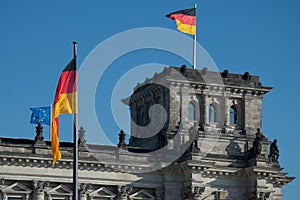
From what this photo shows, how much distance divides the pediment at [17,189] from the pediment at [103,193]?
5306 mm

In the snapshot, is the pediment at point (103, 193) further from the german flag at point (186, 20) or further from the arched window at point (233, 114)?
the german flag at point (186, 20)

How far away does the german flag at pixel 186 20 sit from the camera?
243 ft

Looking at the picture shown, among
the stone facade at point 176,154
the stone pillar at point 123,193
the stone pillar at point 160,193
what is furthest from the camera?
the stone pillar at point 160,193

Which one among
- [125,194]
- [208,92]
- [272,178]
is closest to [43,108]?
[125,194]

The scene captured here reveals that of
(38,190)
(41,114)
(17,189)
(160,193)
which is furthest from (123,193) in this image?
(41,114)

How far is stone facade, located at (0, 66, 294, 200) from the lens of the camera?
66.3m

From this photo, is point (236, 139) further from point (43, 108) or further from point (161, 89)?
point (43, 108)

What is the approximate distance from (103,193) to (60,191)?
364 centimetres

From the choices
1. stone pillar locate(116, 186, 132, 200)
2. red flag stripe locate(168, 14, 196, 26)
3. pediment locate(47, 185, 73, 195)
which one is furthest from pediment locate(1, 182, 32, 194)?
red flag stripe locate(168, 14, 196, 26)

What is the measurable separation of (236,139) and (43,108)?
17.4 metres

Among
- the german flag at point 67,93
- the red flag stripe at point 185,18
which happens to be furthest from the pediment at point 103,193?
the german flag at point 67,93

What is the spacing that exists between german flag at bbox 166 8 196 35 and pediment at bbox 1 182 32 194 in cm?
1948

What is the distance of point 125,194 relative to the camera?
68875 millimetres

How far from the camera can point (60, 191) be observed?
2638 inches
